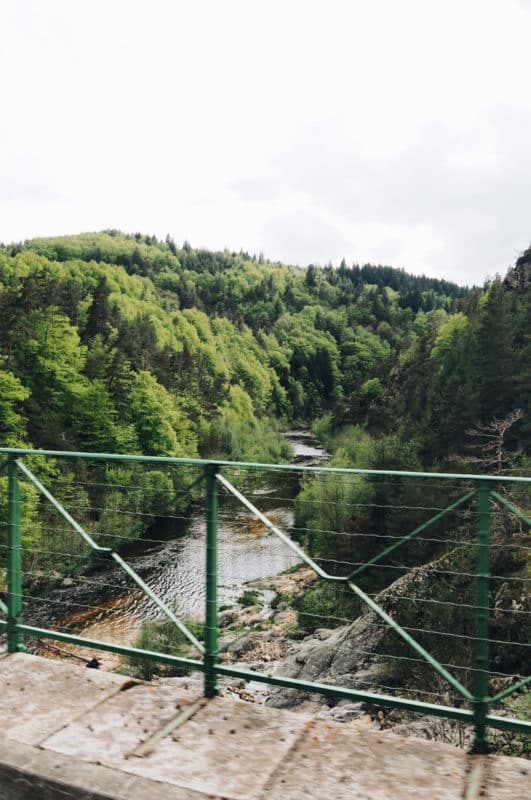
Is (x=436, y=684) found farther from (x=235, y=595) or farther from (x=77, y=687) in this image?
(x=77, y=687)

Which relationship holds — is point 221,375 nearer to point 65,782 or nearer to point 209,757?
point 209,757

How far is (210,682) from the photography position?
3.55 meters

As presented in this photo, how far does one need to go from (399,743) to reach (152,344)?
243 feet

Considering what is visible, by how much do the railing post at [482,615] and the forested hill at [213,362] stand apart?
136 feet

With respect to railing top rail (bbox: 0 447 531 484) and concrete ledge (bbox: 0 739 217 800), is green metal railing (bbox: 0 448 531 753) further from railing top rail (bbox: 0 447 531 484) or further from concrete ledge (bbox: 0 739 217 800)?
concrete ledge (bbox: 0 739 217 800)

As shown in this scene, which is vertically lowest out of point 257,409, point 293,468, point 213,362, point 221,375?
point 293,468

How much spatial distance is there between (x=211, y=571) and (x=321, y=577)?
1.99 feet

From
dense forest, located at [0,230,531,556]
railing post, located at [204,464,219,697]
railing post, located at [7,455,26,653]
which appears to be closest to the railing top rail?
railing post, located at [204,464,219,697]

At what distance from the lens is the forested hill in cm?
4806

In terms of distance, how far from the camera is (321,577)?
3.39m

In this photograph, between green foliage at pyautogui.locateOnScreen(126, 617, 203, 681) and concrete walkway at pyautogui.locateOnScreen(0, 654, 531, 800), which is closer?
concrete walkway at pyautogui.locateOnScreen(0, 654, 531, 800)

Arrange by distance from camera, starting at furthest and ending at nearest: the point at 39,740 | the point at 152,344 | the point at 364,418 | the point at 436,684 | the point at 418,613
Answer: the point at 364,418, the point at 152,344, the point at 418,613, the point at 436,684, the point at 39,740

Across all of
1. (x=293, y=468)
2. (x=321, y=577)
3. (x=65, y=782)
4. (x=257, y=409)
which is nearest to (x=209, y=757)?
(x=65, y=782)

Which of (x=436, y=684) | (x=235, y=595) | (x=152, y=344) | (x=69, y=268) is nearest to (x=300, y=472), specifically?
(x=235, y=595)
